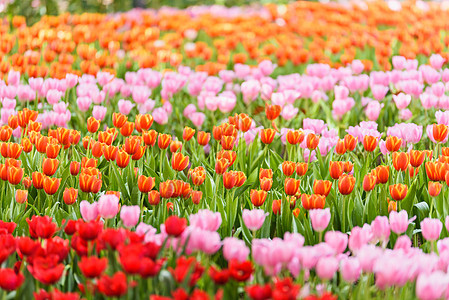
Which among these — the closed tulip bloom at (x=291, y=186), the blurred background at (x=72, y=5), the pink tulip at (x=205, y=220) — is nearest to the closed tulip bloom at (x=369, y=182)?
the closed tulip bloom at (x=291, y=186)

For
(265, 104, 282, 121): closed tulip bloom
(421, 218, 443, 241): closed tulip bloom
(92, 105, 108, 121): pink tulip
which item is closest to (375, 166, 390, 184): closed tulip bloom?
(421, 218, 443, 241): closed tulip bloom

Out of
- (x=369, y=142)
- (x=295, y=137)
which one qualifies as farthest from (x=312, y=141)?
(x=369, y=142)

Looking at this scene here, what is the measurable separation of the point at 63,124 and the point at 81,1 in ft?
19.5

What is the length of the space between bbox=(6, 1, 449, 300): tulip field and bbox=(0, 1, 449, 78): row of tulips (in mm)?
44

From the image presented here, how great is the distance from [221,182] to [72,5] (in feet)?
21.7

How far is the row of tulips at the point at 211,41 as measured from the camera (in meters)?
5.56

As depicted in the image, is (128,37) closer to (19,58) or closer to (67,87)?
(19,58)

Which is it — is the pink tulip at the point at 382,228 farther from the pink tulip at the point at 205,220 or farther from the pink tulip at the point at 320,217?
the pink tulip at the point at 205,220

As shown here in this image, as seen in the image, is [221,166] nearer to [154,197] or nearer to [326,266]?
[154,197]

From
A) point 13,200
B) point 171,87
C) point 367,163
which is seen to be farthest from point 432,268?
point 171,87

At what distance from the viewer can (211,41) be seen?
7.68 metres

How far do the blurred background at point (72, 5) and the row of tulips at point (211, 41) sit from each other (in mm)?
365

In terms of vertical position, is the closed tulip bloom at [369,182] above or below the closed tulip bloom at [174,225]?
below

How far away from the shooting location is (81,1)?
30.2 ft
